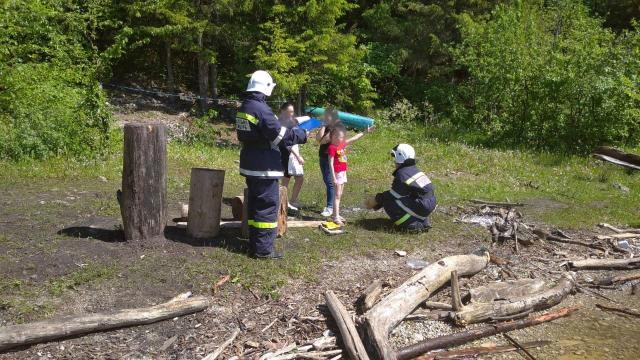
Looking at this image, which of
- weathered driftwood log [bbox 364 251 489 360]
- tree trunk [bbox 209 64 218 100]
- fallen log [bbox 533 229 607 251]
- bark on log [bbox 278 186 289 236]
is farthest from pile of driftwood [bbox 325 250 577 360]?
tree trunk [bbox 209 64 218 100]

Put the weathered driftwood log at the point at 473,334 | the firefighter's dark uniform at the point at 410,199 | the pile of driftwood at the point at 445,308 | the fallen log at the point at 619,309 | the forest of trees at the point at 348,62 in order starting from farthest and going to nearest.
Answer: the forest of trees at the point at 348,62 < the firefighter's dark uniform at the point at 410,199 < the fallen log at the point at 619,309 < the weathered driftwood log at the point at 473,334 < the pile of driftwood at the point at 445,308

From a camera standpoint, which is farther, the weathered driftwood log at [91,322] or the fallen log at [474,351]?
the fallen log at [474,351]

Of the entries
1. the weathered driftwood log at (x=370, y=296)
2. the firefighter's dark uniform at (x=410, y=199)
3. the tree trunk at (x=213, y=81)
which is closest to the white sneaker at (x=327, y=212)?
the firefighter's dark uniform at (x=410, y=199)

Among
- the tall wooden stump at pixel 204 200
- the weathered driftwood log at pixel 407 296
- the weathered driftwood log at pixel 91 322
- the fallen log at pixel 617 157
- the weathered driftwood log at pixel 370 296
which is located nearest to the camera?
the weathered driftwood log at pixel 91 322

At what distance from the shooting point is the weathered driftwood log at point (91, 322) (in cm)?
515

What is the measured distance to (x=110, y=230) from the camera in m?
7.83

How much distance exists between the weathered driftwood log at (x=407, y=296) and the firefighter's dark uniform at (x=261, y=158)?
1828 millimetres

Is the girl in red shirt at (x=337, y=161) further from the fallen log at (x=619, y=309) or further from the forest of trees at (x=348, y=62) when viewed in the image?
the forest of trees at (x=348, y=62)

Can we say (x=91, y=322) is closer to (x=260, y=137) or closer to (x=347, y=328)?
(x=347, y=328)

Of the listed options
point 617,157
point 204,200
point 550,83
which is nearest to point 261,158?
point 204,200

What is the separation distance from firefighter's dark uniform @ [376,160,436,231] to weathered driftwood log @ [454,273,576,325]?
227cm

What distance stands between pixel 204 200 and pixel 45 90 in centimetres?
796

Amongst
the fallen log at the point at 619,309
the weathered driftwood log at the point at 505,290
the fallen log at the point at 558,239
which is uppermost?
the fallen log at the point at 558,239

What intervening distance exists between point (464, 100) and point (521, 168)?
9.43m
